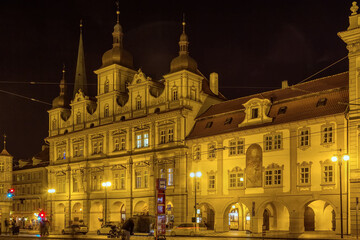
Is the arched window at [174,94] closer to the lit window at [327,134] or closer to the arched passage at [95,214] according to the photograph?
the arched passage at [95,214]

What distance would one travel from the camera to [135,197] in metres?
60.6

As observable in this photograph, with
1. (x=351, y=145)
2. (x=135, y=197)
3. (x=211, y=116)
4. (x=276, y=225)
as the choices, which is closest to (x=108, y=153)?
(x=135, y=197)

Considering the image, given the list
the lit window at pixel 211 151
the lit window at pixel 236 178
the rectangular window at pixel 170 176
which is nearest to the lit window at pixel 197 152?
the lit window at pixel 211 151

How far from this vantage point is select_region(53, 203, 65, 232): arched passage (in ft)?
236

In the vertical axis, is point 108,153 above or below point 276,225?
above

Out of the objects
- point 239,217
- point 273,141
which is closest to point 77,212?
point 239,217

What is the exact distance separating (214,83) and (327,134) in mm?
22436

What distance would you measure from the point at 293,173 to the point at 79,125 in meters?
34.3

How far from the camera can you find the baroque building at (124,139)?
57844 millimetres

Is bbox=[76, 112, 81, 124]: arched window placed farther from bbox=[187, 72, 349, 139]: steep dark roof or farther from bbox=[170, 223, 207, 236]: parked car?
bbox=[170, 223, 207, 236]: parked car

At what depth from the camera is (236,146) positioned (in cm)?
5188

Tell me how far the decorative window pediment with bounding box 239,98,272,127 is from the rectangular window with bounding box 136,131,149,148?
13.5 m

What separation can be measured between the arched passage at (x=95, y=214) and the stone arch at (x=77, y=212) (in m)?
3.32

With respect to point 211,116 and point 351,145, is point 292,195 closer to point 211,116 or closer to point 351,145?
point 351,145
